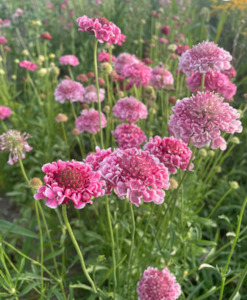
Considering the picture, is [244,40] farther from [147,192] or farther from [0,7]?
[0,7]

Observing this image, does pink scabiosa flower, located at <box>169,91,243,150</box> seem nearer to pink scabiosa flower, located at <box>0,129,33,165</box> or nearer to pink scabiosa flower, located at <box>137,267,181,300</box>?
pink scabiosa flower, located at <box>137,267,181,300</box>

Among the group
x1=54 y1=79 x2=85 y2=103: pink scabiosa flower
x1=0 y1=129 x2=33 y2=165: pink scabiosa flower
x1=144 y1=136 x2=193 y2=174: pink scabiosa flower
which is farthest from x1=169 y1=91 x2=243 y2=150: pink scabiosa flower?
x1=54 y1=79 x2=85 y2=103: pink scabiosa flower

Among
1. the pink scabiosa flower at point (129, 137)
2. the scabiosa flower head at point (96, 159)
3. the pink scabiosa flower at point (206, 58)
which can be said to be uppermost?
the pink scabiosa flower at point (206, 58)

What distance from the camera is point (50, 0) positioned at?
17.9 feet

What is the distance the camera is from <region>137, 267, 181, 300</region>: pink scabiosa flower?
49.3 inches

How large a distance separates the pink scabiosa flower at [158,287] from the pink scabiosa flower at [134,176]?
582 millimetres

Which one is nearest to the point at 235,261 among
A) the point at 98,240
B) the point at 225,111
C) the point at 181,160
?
the point at 98,240

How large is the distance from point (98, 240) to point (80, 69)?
2366 mm

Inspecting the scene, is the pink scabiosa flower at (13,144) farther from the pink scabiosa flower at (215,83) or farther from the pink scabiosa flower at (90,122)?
the pink scabiosa flower at (215,83)

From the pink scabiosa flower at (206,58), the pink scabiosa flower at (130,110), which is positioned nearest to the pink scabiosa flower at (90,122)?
the pink scabiosa flower at (130,110)

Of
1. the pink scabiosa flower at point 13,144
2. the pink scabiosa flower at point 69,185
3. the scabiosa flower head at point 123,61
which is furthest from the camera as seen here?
the scabiosa flower head at point 123,61

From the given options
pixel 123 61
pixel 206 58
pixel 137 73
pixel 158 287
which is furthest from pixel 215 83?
pixel 158 287

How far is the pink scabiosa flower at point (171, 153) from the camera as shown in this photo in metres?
1.15

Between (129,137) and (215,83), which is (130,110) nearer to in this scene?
(129,137)
